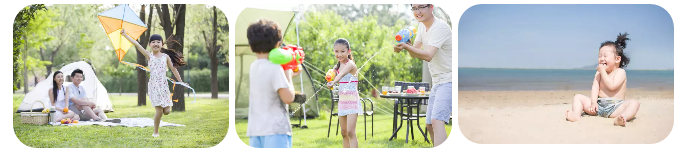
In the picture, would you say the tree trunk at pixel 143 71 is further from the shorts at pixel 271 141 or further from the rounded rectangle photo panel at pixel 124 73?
the shorts at pixel 271 141

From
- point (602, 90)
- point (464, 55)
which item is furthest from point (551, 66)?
point (464, 55)

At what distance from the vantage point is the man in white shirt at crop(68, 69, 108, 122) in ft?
14.6

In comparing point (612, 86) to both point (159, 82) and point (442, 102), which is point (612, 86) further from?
point (159, 82)

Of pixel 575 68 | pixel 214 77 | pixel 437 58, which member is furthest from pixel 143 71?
pixel 575 68

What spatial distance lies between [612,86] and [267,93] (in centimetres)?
271

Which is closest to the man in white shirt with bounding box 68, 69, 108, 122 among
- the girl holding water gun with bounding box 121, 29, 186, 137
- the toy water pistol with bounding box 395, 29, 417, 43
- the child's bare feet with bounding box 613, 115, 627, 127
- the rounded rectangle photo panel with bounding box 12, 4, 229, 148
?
the rounded rectangle photo panel with bounding box 12, 4, 229, 148

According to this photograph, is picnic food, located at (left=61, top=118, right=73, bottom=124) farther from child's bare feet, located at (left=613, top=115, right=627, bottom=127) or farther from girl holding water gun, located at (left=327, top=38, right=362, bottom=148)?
child's bare feet, located at (left=613, top=115, right=627, bottom=127)

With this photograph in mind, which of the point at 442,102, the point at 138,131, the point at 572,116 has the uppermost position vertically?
the point at 442,102

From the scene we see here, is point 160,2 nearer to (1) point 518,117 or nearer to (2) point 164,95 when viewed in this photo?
(2) point 164,95

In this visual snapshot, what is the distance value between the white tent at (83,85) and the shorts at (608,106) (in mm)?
3936

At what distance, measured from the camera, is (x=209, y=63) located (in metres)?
4.23

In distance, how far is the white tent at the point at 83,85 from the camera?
434 cm

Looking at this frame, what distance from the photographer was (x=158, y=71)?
4180 millimetres

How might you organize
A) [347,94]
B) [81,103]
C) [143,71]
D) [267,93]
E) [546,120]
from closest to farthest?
1. [267,93]
2. [347,94]
3. [546,120]
4. [143,71]
5. [81,103]
